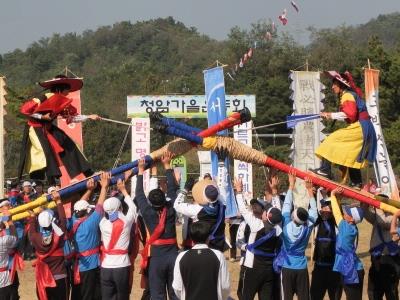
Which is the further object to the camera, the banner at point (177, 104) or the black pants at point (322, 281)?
the banner at point (177, 104)

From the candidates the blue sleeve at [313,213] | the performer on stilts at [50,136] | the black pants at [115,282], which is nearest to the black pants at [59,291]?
the black pants at [115,282]

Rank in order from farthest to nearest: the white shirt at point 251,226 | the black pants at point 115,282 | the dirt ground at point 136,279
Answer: the dirt ground at point 136,279, the white shirt at point 251,226, the black pants at point 115,282

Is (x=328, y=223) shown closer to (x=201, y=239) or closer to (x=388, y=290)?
(x=388, y=290)

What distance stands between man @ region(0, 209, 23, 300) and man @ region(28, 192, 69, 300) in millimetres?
426

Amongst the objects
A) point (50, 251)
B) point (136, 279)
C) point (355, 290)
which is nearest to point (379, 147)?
point (136, 279)

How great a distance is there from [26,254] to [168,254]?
973 cm

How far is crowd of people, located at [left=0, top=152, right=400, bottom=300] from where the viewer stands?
27.4 feet

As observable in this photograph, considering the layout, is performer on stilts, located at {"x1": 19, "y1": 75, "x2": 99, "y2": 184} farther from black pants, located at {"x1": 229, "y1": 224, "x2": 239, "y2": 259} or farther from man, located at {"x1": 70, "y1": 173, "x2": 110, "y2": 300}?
black pants, located at {"x1": 229, "y1": 224, "x2": 239, "y2": 259}

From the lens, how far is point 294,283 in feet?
30.3

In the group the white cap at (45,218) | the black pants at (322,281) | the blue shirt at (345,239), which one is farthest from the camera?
the black pants at (322,281)

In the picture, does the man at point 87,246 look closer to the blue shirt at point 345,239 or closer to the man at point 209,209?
the man at point 209,209

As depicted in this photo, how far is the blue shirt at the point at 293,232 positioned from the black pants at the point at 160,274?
4.49 feet

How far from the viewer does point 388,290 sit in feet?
31.4

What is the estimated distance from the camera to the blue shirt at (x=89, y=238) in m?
8.86
